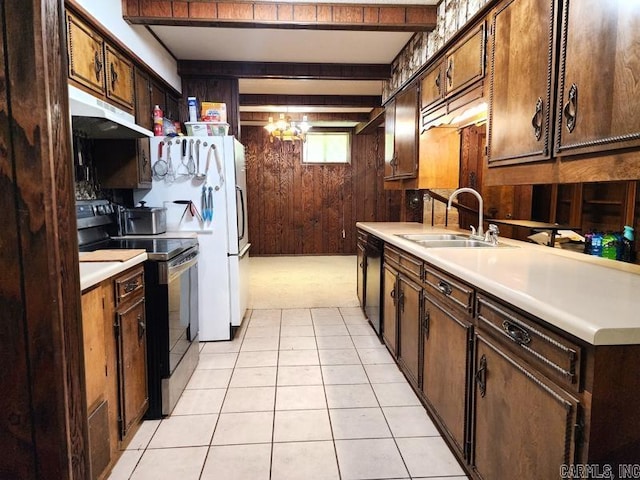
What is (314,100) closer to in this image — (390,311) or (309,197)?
(309,197)

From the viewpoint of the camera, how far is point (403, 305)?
2.69m

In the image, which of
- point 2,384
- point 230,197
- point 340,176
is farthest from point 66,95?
point 340,176

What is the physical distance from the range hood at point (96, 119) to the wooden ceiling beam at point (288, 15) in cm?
91

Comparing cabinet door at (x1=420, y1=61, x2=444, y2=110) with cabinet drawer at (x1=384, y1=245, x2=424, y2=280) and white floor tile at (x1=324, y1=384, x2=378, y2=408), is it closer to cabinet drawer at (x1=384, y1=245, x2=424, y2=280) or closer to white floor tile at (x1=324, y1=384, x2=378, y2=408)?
cabinet drawer at (x1=384, y1=245, x2=424, y2=280)

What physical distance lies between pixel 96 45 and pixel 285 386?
2.41 metres

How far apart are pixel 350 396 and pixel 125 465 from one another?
1253mm

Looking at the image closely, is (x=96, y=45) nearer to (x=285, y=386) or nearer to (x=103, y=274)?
(x=103, y=274)

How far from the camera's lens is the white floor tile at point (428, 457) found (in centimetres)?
182

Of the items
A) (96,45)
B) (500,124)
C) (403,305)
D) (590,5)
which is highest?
(96,45)

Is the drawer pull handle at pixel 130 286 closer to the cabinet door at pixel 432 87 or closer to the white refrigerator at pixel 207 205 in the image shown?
the white refrigerator at pixel 207 205

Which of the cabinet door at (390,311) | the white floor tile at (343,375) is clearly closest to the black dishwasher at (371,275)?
the cabinet door at (390,311)

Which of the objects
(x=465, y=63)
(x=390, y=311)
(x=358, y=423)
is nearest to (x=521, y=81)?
(x=465, y=63)

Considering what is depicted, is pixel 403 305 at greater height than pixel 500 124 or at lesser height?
lesser

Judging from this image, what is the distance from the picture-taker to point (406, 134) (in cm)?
376
